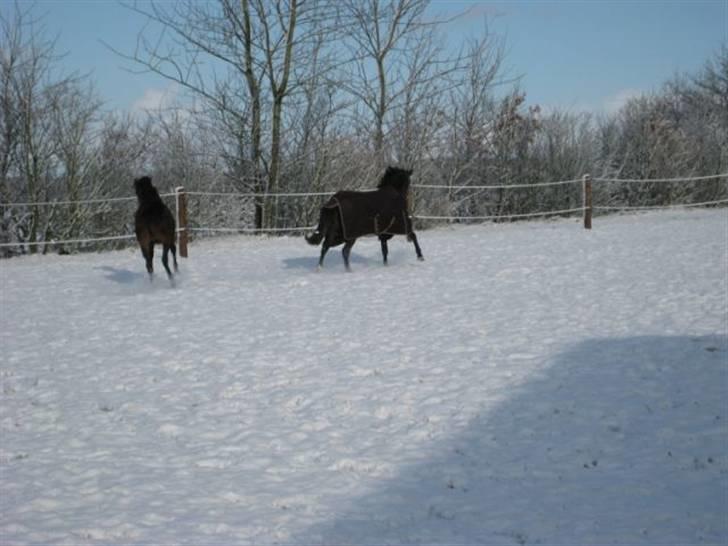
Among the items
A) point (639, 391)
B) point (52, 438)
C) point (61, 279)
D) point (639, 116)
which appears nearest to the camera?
point (52, 438)

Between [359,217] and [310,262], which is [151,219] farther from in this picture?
[310,262]

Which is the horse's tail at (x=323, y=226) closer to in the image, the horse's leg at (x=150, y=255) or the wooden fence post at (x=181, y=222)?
the horse's leg at (x=150, y=255)

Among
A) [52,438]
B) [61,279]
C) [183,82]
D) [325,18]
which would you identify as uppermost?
[325,18]

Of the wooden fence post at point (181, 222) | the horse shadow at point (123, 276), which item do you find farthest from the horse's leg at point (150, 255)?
the wooden fence post at point (181, 222)

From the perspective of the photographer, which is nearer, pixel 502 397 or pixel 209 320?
pixel 502 397

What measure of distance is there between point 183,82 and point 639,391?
15.5 meters

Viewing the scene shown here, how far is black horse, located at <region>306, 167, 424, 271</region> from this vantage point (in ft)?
34.8

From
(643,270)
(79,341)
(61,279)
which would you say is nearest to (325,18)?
(61,279)

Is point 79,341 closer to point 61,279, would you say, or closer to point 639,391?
point 61,279

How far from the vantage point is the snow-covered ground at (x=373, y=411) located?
11.6 ft

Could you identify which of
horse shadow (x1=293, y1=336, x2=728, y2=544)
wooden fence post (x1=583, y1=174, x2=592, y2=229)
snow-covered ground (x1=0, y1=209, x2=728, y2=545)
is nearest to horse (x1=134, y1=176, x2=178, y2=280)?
snow-covered ground (x1=0, y1=209, x2=728, y2=545)

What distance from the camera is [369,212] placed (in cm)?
1070

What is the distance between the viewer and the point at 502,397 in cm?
529

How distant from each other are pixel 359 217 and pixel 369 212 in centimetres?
19
